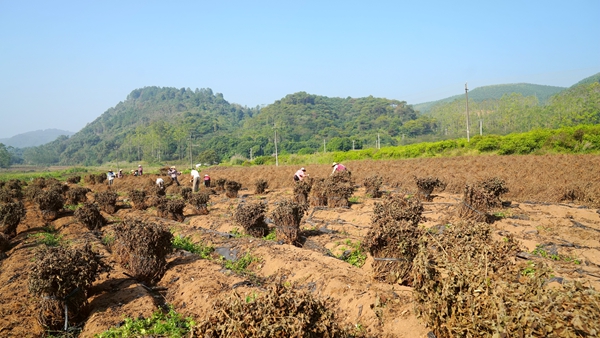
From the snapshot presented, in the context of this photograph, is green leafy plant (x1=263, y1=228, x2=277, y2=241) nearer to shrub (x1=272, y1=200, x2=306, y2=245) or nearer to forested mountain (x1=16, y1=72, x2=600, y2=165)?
shrub (x1=272, y1=200, x2=306, y2=245)

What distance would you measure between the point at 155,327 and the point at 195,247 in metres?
4.48

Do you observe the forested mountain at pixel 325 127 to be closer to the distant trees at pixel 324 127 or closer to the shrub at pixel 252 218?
→ the distant trees at pixel 324 127

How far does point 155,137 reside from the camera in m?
94.9

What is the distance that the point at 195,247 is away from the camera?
9.74 metres

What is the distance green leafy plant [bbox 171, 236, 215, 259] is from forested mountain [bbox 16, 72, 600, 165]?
50442 mm

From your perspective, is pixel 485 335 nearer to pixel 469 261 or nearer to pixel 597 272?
pixel 469 261

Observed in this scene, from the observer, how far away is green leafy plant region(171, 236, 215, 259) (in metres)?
9.30

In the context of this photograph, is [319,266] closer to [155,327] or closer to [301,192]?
[155,327]

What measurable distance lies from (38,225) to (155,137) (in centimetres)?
8669

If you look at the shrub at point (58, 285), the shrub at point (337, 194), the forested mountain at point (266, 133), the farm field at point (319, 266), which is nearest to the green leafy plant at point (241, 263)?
the farm field at point (319, 266)

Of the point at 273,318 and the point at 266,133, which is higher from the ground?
the point at 266,133

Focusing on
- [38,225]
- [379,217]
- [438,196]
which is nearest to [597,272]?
[379,217]

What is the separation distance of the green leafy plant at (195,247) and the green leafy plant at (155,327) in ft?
10.7

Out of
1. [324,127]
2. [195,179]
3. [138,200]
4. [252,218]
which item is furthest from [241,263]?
[324,127]
